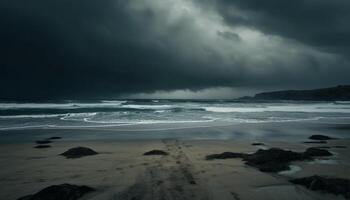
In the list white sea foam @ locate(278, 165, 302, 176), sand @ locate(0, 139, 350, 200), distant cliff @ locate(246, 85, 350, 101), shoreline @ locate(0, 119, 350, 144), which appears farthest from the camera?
distant cliff @ locate(246, 85, 350, 101)

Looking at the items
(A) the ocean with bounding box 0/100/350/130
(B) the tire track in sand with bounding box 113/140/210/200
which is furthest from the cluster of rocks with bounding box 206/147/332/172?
(A) the ocean with bounding box 0/100/350/130

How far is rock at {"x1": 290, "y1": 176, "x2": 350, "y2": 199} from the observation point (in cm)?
581

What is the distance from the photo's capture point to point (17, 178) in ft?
24.2

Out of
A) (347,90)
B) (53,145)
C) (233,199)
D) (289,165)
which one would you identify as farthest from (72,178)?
(347,90)

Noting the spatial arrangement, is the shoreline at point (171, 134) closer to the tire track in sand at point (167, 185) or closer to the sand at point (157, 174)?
the sand at point (157, 174)

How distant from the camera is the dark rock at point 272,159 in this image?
7.97 m

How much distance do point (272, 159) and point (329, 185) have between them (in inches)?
103

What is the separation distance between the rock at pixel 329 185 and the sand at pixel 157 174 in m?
0.20

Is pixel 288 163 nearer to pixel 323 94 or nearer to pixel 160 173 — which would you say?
pixel 160 173

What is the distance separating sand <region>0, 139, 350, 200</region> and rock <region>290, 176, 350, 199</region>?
0.20 meters

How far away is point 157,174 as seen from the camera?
745 centimetres

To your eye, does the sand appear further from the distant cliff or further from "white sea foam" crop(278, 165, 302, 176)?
the distant cliff

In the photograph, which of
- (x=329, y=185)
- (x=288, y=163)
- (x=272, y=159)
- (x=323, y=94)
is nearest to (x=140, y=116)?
(x=272, y=159)

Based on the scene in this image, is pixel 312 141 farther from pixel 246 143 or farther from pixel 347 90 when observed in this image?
pixel 347 90
